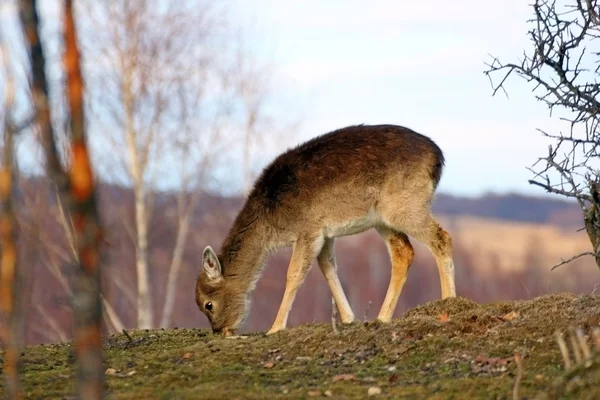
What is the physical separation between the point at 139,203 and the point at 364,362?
19.1 m

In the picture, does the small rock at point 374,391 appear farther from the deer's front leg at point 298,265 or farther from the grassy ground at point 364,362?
the deer's front leg at point 298,265

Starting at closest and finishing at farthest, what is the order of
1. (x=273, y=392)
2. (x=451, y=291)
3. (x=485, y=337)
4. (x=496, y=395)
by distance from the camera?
(x=496, y=395)
(x=273, y=392)
(x=485, y=337)
(x=451, y=291)

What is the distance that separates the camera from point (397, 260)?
1145 centimetres

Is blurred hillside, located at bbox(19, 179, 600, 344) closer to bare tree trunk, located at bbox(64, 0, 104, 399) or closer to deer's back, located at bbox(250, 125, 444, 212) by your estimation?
bare tree trunk, located at bbox(64, 0, 104, 399)

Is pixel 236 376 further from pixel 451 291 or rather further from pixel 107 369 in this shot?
pixel 451 291

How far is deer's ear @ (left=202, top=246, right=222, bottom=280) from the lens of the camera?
11336mm

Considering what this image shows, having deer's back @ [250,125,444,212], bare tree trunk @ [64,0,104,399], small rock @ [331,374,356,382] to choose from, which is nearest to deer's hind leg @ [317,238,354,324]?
deer's back @ [250,125,444,212]

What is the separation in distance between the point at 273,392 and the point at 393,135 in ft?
15.6

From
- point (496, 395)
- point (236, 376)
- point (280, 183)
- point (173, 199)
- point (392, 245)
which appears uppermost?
point (173, 199)

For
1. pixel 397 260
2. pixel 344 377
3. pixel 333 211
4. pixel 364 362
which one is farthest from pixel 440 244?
pixel 344 377

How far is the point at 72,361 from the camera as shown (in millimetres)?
9125

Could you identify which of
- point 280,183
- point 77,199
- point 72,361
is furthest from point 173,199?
point 77,199

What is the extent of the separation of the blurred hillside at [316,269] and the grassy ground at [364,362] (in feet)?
2.49

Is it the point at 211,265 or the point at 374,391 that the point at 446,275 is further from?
the point at 374,391
